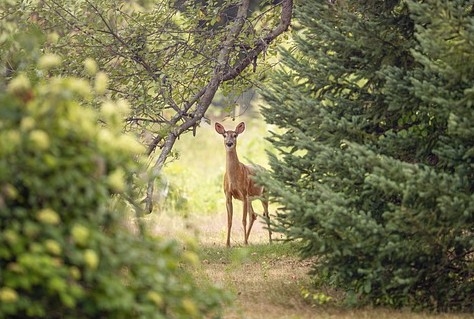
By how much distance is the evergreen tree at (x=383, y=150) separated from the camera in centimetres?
862

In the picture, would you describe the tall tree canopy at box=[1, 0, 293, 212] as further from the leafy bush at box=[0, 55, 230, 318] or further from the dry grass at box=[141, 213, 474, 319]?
the leafy bush at box=[0, 55, 230, 318]

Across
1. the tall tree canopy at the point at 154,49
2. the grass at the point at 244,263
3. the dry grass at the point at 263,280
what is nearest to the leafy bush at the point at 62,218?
the dry grass at the point at 263,280

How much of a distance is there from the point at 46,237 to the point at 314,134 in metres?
4.60

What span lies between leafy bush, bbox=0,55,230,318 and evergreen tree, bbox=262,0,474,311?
9.49 feet

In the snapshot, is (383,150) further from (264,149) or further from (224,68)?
(224,68)

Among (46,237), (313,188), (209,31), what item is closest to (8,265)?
(46,237)

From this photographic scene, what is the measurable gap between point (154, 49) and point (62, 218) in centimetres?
783

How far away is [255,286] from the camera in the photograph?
11.0 meters

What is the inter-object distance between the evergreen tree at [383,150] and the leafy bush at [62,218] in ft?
9.49

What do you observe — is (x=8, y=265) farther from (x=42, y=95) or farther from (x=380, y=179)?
(x=380, y=179)

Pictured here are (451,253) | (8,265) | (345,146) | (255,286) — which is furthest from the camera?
(255,286)

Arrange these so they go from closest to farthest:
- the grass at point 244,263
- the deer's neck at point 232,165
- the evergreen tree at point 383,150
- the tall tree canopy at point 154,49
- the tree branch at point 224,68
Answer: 1. the evergreen tree at point 383,150
2. the grass at point 244,263
3. the tree branch at point 224,68
4. the tall tree canopy at point 154,49
5. the deer's neck at point 232,165

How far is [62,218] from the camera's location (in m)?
6.14

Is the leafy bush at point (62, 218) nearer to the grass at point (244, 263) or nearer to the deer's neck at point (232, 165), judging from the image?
the grass at point (244, 263)
